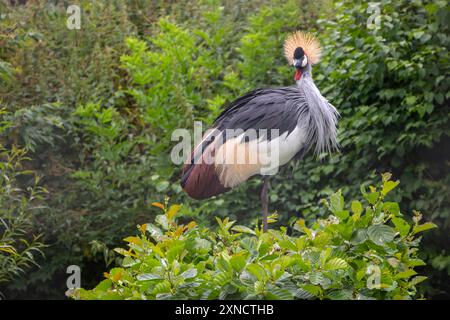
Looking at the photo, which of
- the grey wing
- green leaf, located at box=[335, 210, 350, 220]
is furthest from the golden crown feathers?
green leaf, located at box=[335, 210, 350, 220]

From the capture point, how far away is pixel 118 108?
689 centimetres

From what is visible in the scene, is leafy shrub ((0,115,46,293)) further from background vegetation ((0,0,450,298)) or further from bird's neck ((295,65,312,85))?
bird's neck ((295,65,312,85))

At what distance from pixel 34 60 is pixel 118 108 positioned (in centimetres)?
85

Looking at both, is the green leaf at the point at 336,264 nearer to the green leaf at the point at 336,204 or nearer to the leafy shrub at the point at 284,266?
the leafy shrub at the point at 284,266

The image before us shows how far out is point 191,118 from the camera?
5.99 meters

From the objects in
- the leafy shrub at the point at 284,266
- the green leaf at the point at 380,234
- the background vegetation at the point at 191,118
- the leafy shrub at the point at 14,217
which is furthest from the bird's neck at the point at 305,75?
the green leaf at the point at 380,234

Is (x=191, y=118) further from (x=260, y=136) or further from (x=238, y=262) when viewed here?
(x=238, y=262)

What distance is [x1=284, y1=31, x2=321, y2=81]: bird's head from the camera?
4.82 metres

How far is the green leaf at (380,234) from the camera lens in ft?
9.91

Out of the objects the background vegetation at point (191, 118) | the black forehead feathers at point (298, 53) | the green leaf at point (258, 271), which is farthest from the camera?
the background vegetation at point (191, 118)

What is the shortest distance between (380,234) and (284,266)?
0.46 meters

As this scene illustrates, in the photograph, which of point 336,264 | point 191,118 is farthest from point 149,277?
point 191,118

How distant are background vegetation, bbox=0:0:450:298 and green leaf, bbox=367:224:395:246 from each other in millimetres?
2475
